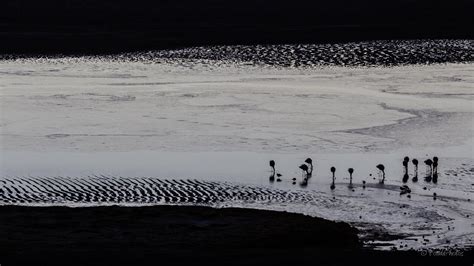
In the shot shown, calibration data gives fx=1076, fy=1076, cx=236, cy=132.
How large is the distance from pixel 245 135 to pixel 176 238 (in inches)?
722

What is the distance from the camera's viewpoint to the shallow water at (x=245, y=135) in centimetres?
3469

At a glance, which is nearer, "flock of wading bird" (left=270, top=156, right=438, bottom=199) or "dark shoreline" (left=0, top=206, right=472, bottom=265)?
"dark shoreline" (left=0, top=206, right=472, bottom=265)

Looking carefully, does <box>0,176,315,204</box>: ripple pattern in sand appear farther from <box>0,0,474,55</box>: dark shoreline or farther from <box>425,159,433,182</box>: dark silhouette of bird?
<box>0,0,474,55</box>: dark shoreline

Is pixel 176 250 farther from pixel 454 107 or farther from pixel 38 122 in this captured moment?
pixel 454 107

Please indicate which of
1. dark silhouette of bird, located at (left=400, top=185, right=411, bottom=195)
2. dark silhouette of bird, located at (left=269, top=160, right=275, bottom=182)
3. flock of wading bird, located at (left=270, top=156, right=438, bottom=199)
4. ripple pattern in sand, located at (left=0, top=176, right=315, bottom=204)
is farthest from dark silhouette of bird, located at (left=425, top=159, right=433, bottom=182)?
dark silhouette of bird, located at (left=269, top=160, right=275, bottom=182)

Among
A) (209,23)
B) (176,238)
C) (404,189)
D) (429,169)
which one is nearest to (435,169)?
(429,169)

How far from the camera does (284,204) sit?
3412cm

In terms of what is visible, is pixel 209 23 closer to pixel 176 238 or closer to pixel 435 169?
pixel 435 169

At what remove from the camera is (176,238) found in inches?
1143

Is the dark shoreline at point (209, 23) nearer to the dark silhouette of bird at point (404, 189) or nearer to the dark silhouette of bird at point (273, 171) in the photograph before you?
the dark silhouette of bird at point (273, 171)

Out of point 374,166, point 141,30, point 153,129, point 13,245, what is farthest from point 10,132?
point 141,30

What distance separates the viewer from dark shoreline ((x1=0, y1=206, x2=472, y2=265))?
2681cm

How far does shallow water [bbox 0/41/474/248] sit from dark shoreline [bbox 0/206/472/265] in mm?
1841

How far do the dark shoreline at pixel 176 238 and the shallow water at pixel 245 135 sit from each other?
184cm
